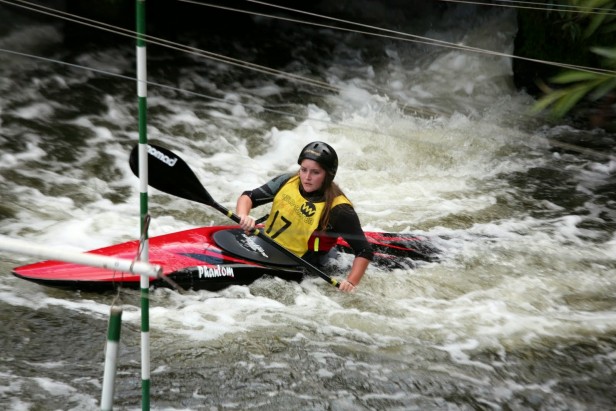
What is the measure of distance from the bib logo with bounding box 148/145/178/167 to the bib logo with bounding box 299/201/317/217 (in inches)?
52.8

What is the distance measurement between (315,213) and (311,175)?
0.22 m

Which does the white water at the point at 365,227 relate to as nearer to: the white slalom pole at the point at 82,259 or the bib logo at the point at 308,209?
the bib logo at the point at 308,209

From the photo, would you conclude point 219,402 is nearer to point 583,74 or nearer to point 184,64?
point 583,74

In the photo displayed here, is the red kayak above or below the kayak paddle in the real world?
below

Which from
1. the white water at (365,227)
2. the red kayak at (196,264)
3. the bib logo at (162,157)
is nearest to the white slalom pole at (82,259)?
the bib logo at (162,157)

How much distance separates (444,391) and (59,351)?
1.75 m

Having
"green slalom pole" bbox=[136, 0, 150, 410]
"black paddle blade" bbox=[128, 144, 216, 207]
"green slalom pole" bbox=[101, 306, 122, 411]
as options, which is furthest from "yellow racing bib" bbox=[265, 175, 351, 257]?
"green slalom pole" bbox=[101, 306, 122, 411]

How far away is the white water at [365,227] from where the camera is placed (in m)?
3.15

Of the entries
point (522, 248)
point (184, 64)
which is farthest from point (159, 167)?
point (184, 64)

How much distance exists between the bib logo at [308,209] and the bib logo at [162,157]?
4.40 feet

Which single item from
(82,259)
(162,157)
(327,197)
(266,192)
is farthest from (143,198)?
(266,192)

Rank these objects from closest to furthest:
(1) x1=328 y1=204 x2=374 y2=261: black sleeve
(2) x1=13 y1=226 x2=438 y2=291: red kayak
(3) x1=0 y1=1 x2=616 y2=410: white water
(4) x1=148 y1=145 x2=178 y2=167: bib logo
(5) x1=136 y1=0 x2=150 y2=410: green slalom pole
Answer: (5) x1=136 y1=0 x2=150 y2=410: green slalom pole < (4) x1=148 y1=145 x2=178 y2=167: bib logo < (3) x1=0 y1=1 x2=616 y2=410: white water < (2) x1=13 y1=226 x2=438 y2=291: red kayak < (1) x1=328 y1=204 x2=374 y2=261: black sleeve

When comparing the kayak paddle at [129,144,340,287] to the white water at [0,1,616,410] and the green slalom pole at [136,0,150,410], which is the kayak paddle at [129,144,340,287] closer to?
→ the green slalom pole at [136,0,150,410]

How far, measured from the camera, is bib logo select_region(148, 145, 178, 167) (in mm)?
2517
